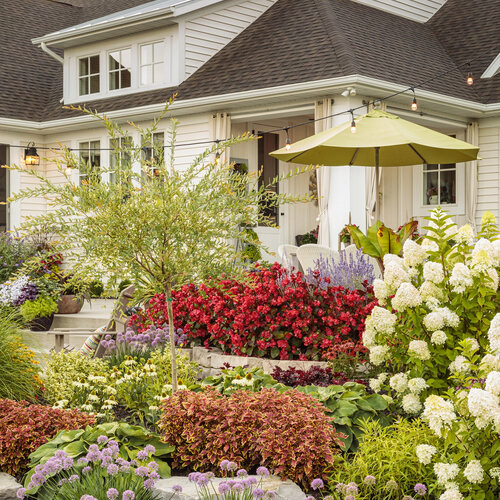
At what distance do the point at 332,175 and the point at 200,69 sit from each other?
3.72 metres

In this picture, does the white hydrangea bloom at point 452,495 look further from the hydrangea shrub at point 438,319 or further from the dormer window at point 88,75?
the dormer window at point 88,75

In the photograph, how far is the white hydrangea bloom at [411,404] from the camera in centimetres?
447

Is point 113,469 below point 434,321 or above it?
below

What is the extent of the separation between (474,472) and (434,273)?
1.37 metres

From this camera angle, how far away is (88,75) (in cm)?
1552

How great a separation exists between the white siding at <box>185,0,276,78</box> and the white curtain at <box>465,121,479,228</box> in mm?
4663

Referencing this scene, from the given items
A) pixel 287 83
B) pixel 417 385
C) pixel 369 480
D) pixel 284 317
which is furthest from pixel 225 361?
pixel 287 83

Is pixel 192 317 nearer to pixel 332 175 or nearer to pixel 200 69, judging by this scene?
pixel 332 175

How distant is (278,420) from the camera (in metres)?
4.07

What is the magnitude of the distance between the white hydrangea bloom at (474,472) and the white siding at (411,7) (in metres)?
13.2

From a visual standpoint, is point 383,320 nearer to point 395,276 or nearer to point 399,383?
point 395,276

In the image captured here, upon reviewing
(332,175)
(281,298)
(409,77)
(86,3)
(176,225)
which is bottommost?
(281,298)

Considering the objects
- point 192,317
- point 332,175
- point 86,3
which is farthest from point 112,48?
point 192,317

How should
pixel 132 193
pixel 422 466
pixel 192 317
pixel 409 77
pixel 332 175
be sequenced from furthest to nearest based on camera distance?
pixel 409 77
pixel 332 175
pixel 192 317
pixel 132 193
pixel 422 466
